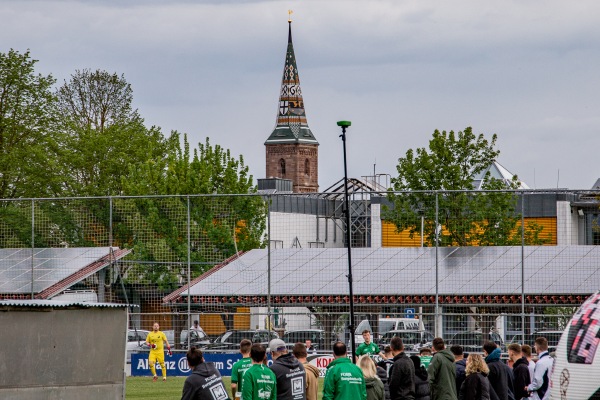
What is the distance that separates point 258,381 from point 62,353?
317 cm

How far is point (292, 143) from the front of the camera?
152 meters

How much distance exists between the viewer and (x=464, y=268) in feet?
99.8

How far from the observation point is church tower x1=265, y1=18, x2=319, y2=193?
15088 centimetres

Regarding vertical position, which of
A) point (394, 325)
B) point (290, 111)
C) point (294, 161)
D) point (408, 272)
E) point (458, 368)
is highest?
point (290, 111)

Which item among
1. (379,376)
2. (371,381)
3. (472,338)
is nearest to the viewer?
(371,381)

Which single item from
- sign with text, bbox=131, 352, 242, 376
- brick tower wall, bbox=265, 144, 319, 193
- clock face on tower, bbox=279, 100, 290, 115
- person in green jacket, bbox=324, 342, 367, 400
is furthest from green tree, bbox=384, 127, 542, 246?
brick tower wall, bbox=265, 144, 319, 193

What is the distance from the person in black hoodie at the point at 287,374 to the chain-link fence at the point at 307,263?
1438 centimetres

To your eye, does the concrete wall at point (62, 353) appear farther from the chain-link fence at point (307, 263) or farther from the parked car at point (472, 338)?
the parked car at point (472, 338)

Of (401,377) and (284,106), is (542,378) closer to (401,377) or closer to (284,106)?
(401,377)

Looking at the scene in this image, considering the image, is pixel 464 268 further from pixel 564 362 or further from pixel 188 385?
pixel 564 362

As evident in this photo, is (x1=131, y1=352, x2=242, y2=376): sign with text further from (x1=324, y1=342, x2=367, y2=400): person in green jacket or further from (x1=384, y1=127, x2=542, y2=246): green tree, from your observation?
(x1=324, y1=342, x2=367, y2=400): person in green jacket

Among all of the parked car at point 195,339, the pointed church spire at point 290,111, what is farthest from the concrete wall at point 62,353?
the pointed church spire at point 290,111

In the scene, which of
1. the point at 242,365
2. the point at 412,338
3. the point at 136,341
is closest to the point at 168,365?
the point at 136,341

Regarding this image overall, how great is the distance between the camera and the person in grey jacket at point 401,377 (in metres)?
16.1
